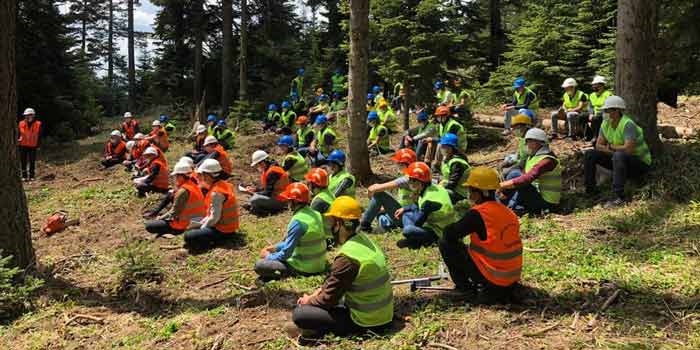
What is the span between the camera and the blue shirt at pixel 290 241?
6.47 metres

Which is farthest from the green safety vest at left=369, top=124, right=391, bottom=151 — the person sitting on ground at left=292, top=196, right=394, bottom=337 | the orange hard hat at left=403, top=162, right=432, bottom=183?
the person sitting on ground at left=292, top=196, right=394, bottom=337

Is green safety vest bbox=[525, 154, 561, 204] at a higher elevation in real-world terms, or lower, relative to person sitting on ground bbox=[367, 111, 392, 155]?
lower

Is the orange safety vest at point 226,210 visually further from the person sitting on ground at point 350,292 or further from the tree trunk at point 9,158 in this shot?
the person sitting on ground at point 350,292

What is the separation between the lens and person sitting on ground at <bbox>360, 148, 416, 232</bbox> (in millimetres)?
8273

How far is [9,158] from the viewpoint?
700 cm

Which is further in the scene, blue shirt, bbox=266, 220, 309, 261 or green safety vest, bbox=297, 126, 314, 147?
green safety vest, bbox=297, 126, 314, 147

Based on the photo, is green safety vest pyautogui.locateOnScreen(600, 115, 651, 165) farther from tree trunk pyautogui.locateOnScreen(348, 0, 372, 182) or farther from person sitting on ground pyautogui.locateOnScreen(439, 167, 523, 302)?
tree trunk pyautogui.locateOnScreen(348, 0, 372, 182)

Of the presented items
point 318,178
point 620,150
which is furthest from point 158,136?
point 620,150

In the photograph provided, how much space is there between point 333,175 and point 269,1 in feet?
74.9

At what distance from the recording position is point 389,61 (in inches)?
618

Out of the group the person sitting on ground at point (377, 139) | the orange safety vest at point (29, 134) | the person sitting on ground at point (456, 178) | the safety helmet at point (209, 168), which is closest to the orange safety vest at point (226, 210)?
the safety helmet at point (209, 168)

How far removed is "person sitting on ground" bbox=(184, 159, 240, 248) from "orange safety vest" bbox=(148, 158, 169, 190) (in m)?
3.92

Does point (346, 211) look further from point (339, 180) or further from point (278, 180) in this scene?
point (278, 180)

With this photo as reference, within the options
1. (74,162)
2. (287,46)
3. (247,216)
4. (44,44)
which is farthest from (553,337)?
(287,46)
